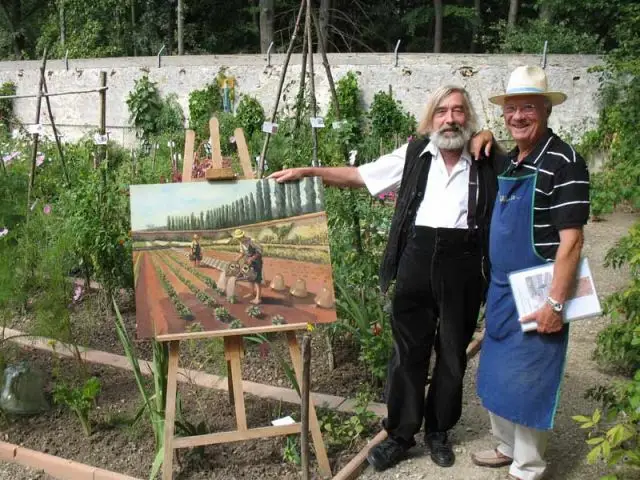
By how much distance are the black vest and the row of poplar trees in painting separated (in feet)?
1.24

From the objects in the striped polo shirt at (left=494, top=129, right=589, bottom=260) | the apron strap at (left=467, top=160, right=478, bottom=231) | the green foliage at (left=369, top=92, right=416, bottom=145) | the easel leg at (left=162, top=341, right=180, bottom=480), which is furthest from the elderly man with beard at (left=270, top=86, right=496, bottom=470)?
the green foliage at (left=369, top=92, right=416, bottom=145)

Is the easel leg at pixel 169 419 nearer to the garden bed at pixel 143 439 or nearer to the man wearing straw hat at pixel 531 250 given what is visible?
the garden bed at pixel 143 439

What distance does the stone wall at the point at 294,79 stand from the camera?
32.3 ft

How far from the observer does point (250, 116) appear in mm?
11422

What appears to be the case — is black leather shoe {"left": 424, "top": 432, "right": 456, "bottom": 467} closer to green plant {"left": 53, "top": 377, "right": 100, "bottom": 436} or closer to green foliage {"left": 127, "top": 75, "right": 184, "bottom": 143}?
green plant {"left": 53, "top": 377, "right": 100, "bottom": 436}

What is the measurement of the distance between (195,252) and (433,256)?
1.04 m

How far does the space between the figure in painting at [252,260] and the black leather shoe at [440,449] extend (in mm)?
1061

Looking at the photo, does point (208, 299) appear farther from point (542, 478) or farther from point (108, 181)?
point (108, 181)

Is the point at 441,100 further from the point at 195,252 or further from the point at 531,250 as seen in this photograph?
the point at 195,252

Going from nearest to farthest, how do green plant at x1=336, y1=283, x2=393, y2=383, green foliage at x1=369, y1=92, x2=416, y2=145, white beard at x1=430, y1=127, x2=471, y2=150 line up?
white beard at x1=430, y1=127, x2=471, y2=150 → green plant at x1=336, y1=283, x2=393, y2=383 → green foliage at x1=369, y1=92, x2=416, y2=145

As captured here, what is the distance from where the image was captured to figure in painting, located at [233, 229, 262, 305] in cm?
290

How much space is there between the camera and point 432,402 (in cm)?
305

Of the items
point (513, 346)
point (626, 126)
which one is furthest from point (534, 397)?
point (626, 126)

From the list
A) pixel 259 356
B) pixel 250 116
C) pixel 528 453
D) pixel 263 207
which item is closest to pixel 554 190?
pixel 528 453
